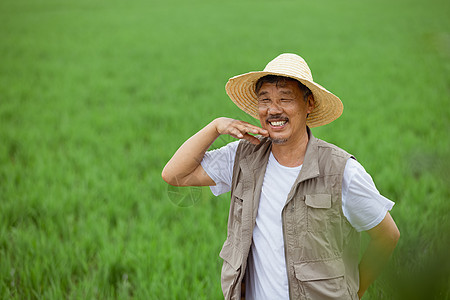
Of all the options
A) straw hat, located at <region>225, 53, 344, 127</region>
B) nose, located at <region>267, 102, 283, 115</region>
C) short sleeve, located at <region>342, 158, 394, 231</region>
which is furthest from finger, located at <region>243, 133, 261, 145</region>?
short sleeve, located at <region>342, 158, 394, 231</region>

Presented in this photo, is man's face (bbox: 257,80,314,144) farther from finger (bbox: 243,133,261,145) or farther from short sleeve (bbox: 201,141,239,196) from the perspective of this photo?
short sleeve (bbox: 201,141,239,196)

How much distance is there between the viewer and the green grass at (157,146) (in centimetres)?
79

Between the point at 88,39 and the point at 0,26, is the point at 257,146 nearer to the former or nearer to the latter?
the point at 88,39

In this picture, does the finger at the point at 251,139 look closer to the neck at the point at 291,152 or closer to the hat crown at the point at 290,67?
the neck at the point at 291,152

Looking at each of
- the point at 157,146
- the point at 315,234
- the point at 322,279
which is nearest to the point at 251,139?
the point at 315,234

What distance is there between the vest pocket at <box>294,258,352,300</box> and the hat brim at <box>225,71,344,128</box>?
1.87 feet

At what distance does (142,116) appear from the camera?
574 centimetres

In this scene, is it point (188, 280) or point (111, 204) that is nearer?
point (188, 280)

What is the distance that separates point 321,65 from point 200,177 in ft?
24.2

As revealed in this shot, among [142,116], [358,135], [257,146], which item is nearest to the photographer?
[257,146]

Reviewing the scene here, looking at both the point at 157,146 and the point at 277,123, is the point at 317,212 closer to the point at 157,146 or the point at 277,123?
Result: the point at 277,123

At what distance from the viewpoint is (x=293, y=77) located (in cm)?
133

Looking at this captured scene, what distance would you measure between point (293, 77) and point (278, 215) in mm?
458


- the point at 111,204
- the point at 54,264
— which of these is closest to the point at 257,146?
the point at 54,264
